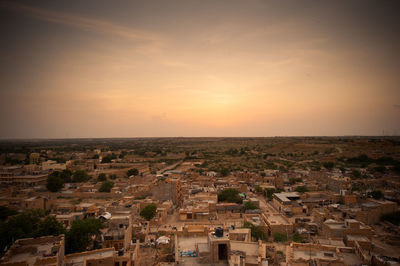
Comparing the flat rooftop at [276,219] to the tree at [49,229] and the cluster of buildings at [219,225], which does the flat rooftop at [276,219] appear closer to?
the cluster of buildings at [219,225]

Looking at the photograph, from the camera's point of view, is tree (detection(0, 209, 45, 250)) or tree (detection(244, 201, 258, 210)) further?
tree (detection(244, 201, 258, 210))

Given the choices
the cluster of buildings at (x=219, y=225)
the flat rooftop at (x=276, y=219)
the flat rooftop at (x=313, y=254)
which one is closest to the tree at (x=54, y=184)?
the cluster of buildings at (x=219, y=225)

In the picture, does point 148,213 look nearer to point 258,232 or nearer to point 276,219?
point 258,232

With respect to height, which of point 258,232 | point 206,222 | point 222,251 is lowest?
point 206,222

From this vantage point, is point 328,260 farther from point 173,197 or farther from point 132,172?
point 132,172

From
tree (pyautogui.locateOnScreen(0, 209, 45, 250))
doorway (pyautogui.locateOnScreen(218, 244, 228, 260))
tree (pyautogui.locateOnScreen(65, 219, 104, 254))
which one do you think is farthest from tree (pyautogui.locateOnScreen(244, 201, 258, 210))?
tree (pyautogui.locateOnScreen(0, 209, 45, 250))

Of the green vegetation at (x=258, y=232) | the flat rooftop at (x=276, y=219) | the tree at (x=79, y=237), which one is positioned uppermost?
the tree at (x=79, y=237)

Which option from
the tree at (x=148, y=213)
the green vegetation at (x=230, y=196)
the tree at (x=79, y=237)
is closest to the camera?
the tree at (x=79, y=237)

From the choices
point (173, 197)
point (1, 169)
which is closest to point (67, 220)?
point (173, 197)

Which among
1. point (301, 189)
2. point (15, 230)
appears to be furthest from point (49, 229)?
point (301, 189)

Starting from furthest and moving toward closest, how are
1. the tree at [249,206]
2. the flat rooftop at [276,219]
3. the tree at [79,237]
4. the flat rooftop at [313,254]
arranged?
1. the tree at [249,206]
2. the flat rooftop at [276,219]
3. the tree at [79,237]
4. the flat rooftop at [313,254]

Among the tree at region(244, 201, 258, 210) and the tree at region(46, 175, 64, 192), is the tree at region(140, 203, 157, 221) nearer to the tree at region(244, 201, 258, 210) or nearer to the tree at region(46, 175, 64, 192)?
the tree at region(244, 201, 258, 210)
